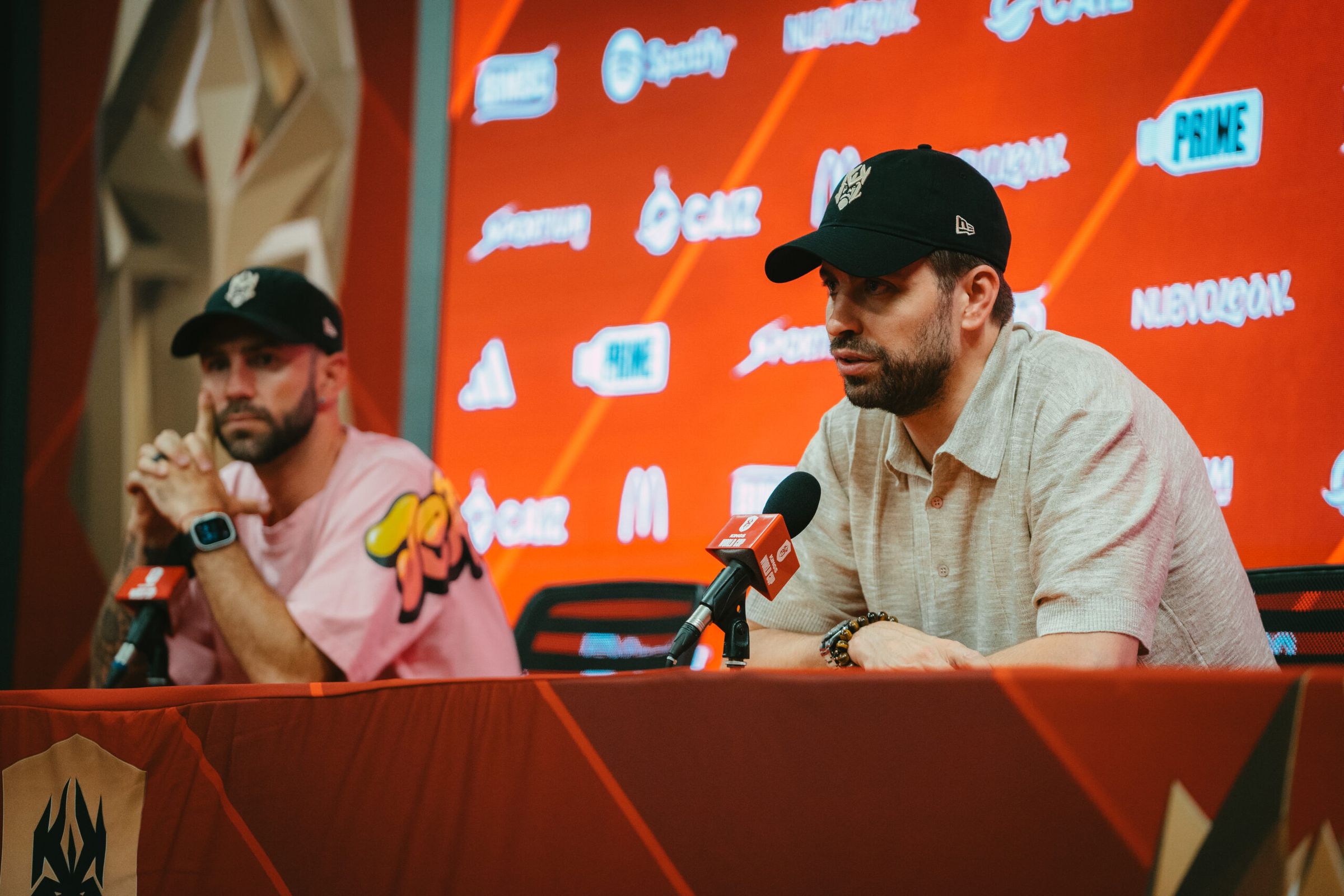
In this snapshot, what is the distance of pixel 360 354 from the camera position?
144 inches

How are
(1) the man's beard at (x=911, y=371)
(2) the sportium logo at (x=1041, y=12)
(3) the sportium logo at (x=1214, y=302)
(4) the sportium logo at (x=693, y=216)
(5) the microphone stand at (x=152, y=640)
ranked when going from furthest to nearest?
(4) the sportium logo at (x=693, y=216), (2) the sportium logo at (x=1041, y=12), (3) the sportium logo at (x=1214, y=302), (5) the microphone stand at (x=152, y=640), (1) the man's beard at (x=911, y=371)

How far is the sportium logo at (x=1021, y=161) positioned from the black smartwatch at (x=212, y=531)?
1.77 m

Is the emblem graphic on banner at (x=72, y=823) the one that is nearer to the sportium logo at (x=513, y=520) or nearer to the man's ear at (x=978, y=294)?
the man's ear at (x=978, y=294)

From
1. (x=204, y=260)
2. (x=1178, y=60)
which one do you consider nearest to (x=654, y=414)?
(x=1178, y=60)

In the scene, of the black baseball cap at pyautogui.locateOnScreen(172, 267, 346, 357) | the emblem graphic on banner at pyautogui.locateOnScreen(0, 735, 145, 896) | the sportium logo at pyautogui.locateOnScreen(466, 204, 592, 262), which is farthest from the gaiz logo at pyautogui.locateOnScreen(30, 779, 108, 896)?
the sportium logo at pyautogui.locateOnScreen(466, 204, 592, 262)

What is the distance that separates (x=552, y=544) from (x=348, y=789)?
6.69 ft

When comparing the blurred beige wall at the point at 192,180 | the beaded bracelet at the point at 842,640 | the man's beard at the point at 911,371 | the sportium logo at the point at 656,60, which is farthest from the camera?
the blurred beige wall at the point at 192,180

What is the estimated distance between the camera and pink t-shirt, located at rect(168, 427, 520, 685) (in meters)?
2.11

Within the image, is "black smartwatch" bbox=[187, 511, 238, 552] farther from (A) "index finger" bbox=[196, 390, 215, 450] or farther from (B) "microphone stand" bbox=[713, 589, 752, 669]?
(B) "microphone stand" bbox=[713, 589, 752, 669]

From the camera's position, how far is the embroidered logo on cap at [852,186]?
1.64 metres

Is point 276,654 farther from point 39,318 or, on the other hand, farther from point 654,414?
point 39,318

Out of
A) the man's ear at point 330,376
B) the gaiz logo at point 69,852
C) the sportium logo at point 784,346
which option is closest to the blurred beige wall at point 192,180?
the man's ear at point 330,376

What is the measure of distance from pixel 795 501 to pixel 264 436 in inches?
54.6

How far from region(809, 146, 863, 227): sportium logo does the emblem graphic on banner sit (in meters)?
2.11
